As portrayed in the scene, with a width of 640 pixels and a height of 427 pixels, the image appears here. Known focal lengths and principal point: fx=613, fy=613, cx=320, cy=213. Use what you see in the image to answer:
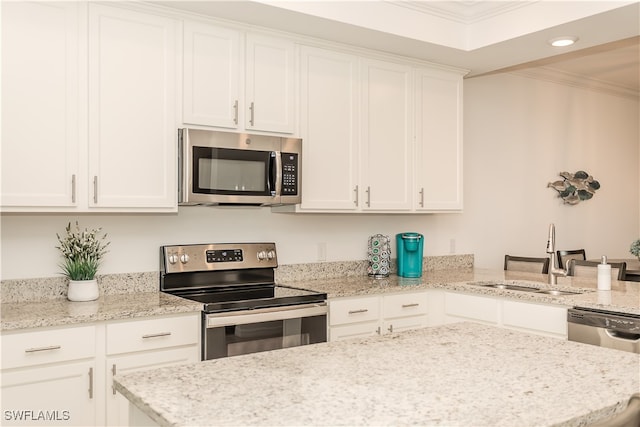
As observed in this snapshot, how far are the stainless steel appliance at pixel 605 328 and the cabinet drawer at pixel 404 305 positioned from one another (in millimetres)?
948

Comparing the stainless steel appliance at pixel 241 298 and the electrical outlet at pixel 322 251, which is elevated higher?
the electrical outlet at pixel 322 251

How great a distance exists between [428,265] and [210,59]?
7.47 feet

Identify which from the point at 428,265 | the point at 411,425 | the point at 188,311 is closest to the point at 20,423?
the point at 188,311

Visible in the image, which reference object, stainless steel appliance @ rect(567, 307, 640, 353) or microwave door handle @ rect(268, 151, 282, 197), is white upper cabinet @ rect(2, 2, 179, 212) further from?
stainless steel appliance @ rect(567, 307, 640, 353)

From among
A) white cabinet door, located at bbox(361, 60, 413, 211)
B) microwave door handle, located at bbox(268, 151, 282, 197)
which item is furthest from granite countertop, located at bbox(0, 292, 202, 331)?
white cabinet door, located at bbox(361, 60, 413, 211)

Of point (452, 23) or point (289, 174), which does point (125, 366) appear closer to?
point (289, 174)

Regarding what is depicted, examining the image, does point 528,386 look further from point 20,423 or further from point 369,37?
point 369,37

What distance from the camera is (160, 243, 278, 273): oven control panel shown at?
132 inches

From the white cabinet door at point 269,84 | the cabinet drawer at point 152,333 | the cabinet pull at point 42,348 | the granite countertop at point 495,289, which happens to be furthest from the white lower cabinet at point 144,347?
the white cabinet door at point 269,84

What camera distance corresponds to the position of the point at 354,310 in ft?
11.4

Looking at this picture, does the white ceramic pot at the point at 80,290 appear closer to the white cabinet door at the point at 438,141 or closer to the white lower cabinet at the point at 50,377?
the white lower cabinet at the point at 50,377

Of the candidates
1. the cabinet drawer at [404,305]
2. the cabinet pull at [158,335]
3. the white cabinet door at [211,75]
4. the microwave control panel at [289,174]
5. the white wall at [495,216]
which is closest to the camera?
the cabinet pull at [158,335]

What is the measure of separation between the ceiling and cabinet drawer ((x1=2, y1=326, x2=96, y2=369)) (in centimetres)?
162

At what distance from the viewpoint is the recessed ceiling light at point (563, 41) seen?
354cm
